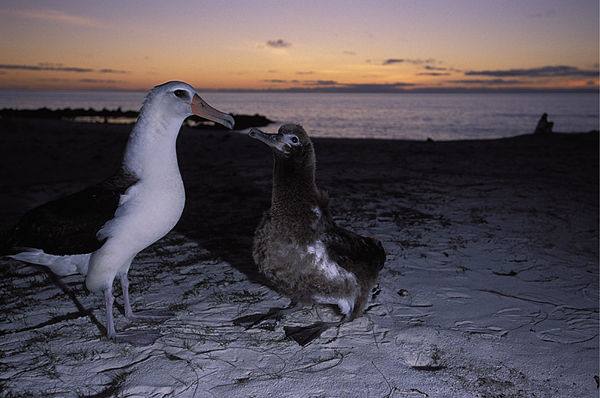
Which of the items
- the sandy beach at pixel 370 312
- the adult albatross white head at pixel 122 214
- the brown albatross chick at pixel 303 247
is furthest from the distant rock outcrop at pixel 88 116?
the brown albatross chick at pixel 303 247

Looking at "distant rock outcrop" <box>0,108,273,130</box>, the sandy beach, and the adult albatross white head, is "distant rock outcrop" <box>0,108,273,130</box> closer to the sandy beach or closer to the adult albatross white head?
the sandy beach

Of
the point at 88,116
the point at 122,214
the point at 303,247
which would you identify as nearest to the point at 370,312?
the point at 303,247

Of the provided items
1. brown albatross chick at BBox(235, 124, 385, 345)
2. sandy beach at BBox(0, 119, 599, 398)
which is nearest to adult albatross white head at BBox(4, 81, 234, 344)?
sandy beach at BBox(0, 119, 599, 398)

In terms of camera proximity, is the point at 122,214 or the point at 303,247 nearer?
Answer: the point at 122,214

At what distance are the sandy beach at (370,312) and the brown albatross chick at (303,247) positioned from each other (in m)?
0.27

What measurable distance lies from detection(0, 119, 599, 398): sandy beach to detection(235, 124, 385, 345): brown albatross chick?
27 cm

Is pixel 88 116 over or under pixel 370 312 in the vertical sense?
over

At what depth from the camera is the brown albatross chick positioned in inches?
128

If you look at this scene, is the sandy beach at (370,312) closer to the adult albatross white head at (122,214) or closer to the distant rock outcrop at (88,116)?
the adult albatross white head at (122,214)

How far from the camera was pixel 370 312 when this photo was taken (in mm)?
3660

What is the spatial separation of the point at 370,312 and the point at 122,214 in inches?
85.7

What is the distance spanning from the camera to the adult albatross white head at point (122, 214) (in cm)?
309

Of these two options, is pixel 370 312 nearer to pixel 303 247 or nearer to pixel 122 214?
pixel 303 247

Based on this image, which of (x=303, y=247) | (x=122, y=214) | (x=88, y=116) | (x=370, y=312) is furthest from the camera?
(x=88, y=116)
